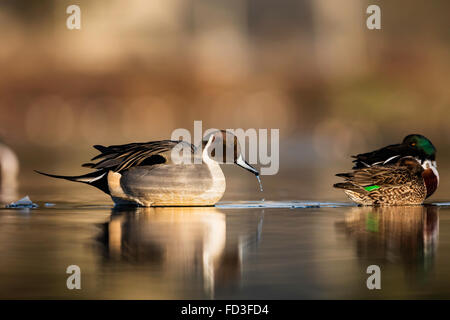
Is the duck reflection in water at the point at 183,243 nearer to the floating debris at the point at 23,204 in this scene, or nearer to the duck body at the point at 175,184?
the duck body at the point at 175,184

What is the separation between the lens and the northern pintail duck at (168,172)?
38.2 ft

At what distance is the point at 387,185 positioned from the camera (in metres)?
12.0

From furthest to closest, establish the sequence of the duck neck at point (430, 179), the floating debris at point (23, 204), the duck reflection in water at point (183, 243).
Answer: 1. the duck neck at point (430, 179)
2. the floating debris at point (23, 204)
3. the duck reflection in water at point (183, 243)

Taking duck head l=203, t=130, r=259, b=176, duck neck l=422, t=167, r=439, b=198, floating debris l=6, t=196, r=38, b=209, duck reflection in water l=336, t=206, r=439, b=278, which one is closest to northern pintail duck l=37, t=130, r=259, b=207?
duck head l=203, t=130, r=259, b=176

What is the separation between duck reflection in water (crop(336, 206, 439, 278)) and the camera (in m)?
7.50

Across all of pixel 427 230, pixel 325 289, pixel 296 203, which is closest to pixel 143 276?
pixel 325 289

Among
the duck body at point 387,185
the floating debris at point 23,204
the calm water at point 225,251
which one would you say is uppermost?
the duck body at point 387,185

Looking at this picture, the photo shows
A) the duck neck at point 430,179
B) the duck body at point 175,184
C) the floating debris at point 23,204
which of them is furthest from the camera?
the duck neck at point 430,179

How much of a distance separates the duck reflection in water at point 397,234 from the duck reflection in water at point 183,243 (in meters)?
0.98

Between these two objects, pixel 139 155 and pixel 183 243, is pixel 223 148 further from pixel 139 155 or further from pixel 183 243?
pixel 183 243

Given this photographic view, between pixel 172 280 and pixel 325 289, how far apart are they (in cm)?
104

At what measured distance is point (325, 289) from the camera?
6277 mm

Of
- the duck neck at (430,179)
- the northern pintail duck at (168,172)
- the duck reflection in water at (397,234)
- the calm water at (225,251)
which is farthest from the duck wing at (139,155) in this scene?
the duck neck at (430,179)

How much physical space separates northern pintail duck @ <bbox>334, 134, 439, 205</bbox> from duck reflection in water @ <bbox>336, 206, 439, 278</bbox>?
0.67ft
